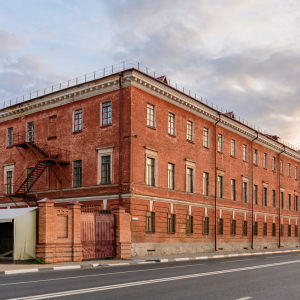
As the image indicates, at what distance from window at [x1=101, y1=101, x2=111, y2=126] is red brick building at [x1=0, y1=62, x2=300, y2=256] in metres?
0.07

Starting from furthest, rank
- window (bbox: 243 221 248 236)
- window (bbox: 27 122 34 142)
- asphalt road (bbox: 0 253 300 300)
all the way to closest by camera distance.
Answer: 1. window (bbox: 243 221 248 236)
2. window (bbox: 27 122 34 142)
3. asphalt road (bbox: 0 253 300 300)

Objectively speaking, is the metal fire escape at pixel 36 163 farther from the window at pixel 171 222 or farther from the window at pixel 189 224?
the window at pixel 189 224

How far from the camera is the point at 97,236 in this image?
78.3 ft

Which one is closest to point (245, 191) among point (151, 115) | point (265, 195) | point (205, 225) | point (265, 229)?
point (265, 195)

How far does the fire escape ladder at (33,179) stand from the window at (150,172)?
7.93 meters

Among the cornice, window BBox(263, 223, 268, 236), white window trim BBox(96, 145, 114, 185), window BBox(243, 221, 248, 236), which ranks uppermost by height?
the cornice

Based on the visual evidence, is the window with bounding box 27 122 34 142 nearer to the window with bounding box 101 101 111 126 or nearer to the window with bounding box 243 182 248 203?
the window with bounding box 101 101 111 126

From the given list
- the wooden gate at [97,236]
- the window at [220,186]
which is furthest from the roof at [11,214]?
the window at [220,186]

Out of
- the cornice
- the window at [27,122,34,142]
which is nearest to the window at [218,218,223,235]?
the cornice

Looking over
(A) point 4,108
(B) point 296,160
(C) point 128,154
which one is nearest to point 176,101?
(C) point 128,154

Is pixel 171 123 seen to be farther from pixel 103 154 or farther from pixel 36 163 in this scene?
pixel 36 163

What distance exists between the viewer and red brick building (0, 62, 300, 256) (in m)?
28.3

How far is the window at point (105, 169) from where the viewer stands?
28.9 metres

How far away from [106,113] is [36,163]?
7862mm
